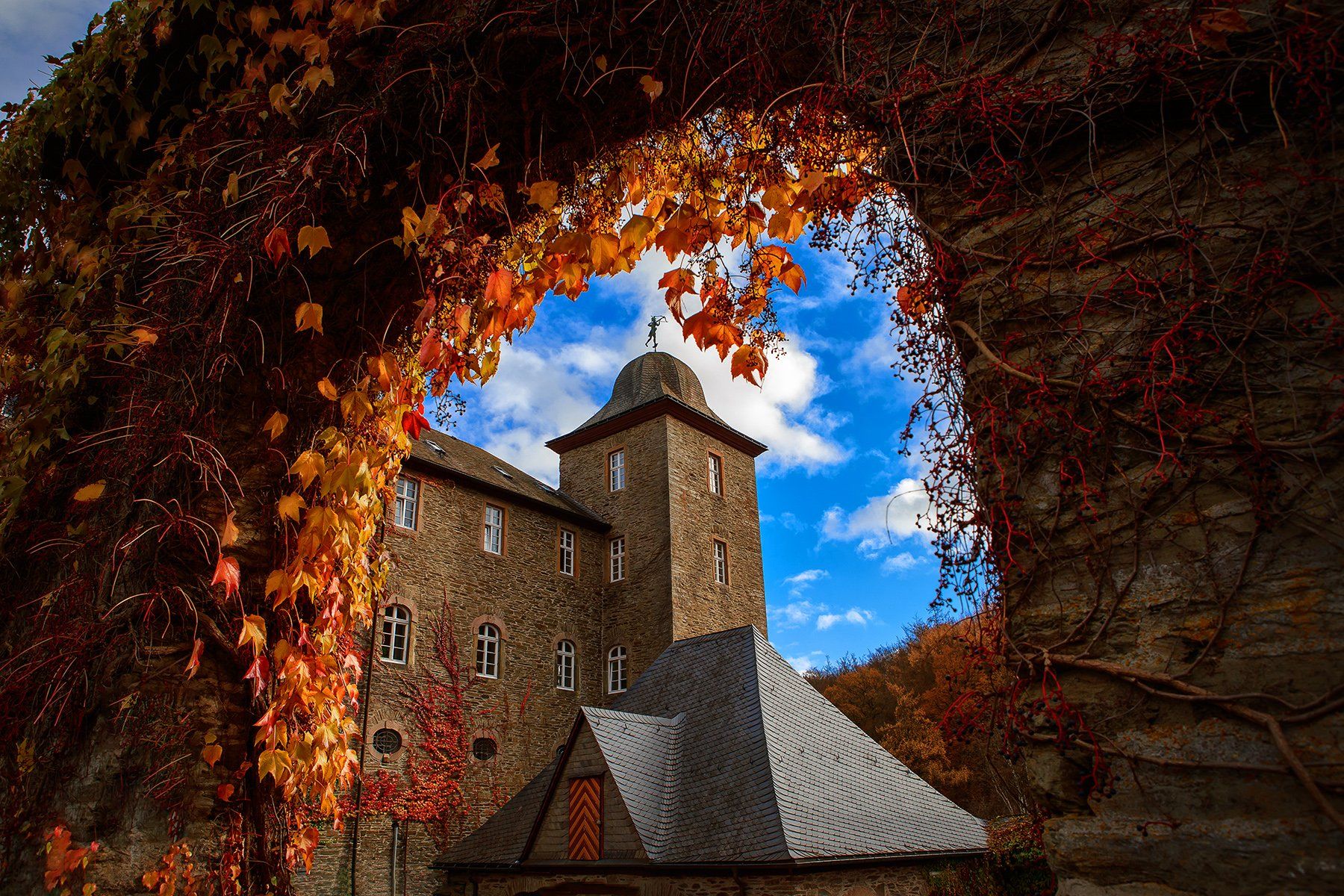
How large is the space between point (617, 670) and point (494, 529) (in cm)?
530

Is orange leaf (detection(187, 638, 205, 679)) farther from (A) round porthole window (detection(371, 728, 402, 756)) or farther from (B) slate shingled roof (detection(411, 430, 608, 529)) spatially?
(B) slate shingled roof (detection(411, 430, 608, 529))

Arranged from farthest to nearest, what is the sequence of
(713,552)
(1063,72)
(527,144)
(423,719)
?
1. (713,552)
2. (423,719)
3. (527,144)
4. (1063,72)

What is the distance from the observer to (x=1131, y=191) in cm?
180

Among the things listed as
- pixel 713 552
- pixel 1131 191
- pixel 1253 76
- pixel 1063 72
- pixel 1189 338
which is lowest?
pixel 1189 338

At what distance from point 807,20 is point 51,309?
3837mm

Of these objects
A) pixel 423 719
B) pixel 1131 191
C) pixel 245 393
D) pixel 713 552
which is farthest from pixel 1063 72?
pixel 713 552

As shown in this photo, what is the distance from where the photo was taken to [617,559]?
76.3 ft

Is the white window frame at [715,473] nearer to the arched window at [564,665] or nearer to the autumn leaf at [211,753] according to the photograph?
the arched window at [564,665]

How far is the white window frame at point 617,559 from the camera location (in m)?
23.0

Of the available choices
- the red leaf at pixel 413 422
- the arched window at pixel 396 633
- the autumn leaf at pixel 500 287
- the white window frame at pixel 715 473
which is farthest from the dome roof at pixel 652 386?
the autumn leaf at pixel 500 287

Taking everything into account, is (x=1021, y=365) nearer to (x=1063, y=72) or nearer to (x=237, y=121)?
(x=1063, y=72)

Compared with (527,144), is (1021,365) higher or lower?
lower

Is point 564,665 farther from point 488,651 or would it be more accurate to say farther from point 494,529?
point 494,529

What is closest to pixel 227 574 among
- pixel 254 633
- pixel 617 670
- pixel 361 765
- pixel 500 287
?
pixel 254 633
